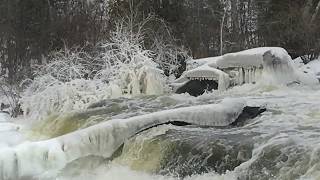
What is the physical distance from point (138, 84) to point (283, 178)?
26.7 feet

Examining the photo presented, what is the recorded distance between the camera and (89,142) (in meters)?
8.73

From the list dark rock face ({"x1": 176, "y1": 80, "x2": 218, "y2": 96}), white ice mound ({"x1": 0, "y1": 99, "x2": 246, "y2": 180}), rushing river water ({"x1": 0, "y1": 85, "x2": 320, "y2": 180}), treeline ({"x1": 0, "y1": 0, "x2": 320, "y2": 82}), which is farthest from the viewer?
treeline ({"x1": 0, "y1": 0, "x2": 320, "y2": 82})

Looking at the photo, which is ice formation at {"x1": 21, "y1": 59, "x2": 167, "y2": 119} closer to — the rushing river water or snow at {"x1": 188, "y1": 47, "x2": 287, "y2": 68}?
snow at {"x1": 188, "y1": 47, "x2": 287, "y2": 68}

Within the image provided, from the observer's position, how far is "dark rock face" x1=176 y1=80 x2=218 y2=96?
14.2m

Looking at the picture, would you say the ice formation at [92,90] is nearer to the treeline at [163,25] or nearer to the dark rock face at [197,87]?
the dark rock face at [197,87]

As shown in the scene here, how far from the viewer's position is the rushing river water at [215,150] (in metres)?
6.54

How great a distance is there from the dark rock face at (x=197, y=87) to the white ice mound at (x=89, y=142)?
15.0 feet

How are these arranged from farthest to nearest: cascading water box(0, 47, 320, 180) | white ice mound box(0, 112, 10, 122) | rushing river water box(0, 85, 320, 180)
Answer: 1. white ice mound box(0, 112, 10, 122)
2. cascading water box(0, 47, 320, 180)
3. rushing river water box(0, 85, 320, 180)

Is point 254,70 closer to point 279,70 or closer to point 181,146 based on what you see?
point 279,70

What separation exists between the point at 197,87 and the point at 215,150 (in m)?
7.11

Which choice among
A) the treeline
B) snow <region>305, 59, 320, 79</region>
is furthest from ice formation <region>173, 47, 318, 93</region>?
the treeline

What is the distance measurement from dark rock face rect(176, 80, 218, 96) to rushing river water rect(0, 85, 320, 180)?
3.39 metres

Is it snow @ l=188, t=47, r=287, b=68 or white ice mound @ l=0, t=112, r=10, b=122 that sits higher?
snow @ l=188, t=47, r=287, b=68

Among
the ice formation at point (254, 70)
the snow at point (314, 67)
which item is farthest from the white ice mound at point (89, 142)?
the snow at point (314, 67)
